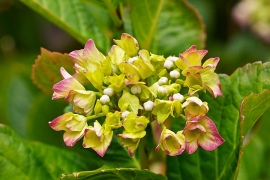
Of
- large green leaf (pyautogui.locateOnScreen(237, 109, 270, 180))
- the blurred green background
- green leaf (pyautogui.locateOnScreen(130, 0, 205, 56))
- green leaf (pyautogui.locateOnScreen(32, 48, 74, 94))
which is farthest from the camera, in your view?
the blurred green background

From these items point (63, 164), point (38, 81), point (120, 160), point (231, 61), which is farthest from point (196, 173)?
point (231, 61)

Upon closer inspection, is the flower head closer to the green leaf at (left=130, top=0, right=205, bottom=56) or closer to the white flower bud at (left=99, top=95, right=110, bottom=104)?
the white flower bud at (left=99, top=95, right=110, bottom=104)

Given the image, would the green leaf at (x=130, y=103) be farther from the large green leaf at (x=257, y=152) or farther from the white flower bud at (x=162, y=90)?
the large green leaf at (x=257, y=152)

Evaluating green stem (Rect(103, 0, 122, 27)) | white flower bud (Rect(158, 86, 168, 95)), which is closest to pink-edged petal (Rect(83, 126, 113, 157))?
white flower bud (Rect(158, 86, 168, 95))

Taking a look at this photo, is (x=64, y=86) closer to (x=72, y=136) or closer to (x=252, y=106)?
(x=72, y=136)

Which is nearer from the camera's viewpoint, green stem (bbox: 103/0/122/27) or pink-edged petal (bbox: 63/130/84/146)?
pink-edged petal (bbox: 63/130/84/146)

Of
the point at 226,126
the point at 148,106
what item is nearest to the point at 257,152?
the point at 226,126
